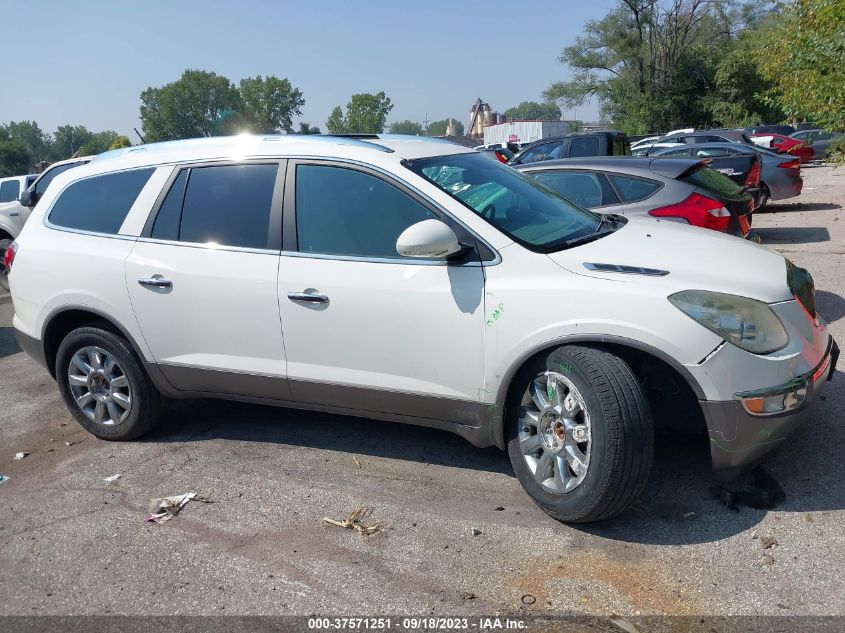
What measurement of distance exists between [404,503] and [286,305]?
126cm

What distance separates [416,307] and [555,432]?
3.07ft

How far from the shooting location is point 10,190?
46.9 ft

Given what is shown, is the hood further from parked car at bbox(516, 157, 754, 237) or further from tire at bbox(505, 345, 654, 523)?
parked car at bbox(516, 157, 754, 237)

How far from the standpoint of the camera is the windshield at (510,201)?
3955mm

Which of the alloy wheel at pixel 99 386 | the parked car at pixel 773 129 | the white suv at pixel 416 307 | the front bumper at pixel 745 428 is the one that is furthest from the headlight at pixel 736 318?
the parked car at pixel 773 129

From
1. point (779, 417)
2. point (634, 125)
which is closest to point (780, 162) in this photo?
point (779, 417)

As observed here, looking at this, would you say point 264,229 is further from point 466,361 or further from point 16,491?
point 16,491

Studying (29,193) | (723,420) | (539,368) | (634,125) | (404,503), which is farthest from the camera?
(634,125)

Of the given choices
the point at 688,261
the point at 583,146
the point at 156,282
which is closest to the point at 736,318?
the point at 688,261

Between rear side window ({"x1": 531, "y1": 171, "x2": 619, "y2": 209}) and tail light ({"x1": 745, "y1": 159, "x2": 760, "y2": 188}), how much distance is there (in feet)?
20.1

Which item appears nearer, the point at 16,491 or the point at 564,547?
Answer: the point at 564,547

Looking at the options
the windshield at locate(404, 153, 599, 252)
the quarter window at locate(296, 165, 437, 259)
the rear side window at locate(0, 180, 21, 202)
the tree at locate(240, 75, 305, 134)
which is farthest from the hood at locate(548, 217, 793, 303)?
the tree at locate(240, 75, 305, 134)

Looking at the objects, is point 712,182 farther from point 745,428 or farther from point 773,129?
point 773,129

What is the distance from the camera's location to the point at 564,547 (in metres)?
3.44
